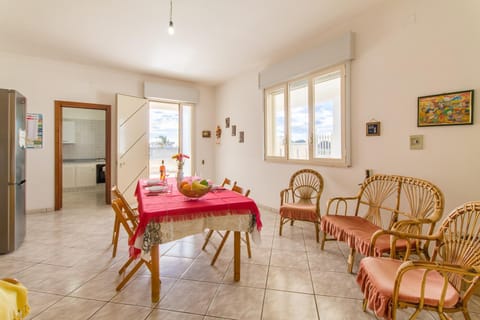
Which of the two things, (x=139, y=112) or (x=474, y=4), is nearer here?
(x=474, y=4)

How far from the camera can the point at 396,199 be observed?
2.68 metres

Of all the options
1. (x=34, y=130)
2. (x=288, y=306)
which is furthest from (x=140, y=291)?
(x=34, y=130)

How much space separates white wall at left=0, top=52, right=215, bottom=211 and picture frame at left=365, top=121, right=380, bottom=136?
489 centimetres

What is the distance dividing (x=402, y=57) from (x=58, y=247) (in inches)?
186

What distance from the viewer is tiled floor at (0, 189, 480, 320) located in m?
1.80

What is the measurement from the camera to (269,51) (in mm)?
4113

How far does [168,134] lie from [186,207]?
436cm

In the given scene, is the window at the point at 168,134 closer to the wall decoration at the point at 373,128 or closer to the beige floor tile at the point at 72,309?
the beige floor tile at the point at 72,309

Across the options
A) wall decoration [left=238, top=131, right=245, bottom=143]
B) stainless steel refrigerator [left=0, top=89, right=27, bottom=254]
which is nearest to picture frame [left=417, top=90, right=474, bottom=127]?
wall decoration [left=238, top=131, right=245, bottom=143]

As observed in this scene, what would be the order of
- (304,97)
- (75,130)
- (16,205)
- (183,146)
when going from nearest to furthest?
1. (16,205)
2. (304,97)
3. (183,146)
4. (75,130)

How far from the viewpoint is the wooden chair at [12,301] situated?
104 centimetres

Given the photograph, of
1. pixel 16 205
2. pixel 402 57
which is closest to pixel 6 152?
pixel 16 205

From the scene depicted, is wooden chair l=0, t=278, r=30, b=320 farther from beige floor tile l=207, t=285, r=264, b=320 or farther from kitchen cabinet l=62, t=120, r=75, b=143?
kitchen cabinet l=62, t=120, r=75, b=143

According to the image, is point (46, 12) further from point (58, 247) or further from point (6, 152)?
point (58, 247)
